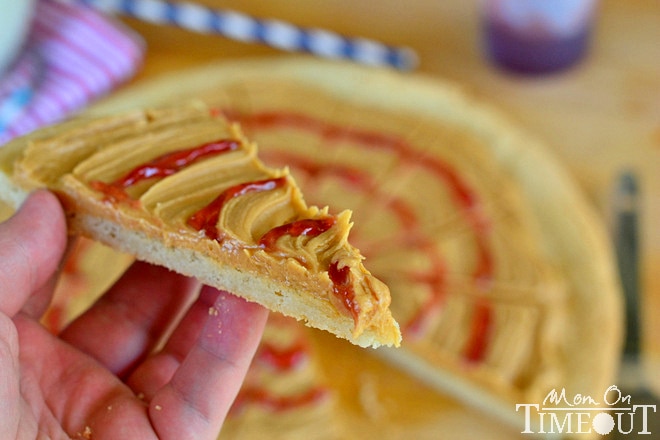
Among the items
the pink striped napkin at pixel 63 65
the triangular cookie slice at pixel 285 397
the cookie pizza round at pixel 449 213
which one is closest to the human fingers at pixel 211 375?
the triangular cookie slice at pixel 285 397

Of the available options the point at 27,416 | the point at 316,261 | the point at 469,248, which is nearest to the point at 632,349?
the point at 469,248

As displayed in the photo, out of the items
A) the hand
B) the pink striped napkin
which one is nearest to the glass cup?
the pink striped napkin

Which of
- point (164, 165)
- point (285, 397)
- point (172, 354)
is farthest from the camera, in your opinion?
point (285, 397)

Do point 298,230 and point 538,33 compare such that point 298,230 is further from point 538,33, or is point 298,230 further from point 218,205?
point 538,33

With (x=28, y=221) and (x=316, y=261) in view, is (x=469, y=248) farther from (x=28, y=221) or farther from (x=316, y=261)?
(x=28, y=221)

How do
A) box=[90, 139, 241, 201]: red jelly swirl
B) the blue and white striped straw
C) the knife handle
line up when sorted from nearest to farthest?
box=[90, 139, 241, 201]: red jelly swirl
the knife handle
the blue and white striped straw

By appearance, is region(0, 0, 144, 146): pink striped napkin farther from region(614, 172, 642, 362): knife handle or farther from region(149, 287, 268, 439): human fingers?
region(614, 172, 642, 362): knife handle

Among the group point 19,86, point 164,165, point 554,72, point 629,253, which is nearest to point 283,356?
point 164,165
